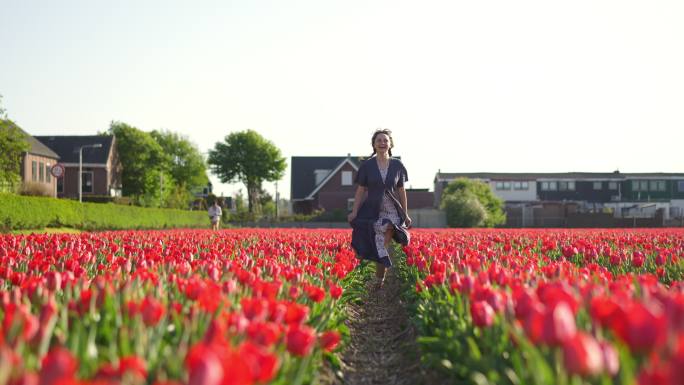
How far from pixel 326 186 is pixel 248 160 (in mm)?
26959

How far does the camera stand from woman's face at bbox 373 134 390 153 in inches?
375

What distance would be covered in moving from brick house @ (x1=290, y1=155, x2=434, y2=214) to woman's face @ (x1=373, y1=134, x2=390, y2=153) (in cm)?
4951

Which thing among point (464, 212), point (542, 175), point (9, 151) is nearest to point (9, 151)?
point (9, 151)

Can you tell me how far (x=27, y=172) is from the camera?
56969 mm

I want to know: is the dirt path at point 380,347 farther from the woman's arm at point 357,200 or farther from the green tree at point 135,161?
the green tree at point 135,161

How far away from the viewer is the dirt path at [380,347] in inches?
210

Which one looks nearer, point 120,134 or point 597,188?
point 597,188

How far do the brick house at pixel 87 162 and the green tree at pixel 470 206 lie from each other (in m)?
38.2

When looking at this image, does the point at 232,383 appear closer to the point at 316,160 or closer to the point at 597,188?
the point at 316,160

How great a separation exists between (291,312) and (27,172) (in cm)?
5963

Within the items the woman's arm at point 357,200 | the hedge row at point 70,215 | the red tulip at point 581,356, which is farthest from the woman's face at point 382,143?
the hedge row at point 70,215

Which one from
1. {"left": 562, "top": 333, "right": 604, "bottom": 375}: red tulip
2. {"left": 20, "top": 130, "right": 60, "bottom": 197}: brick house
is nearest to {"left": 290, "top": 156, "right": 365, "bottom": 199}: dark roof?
{"left": 20, "top": 130, "right": 60, "bottom": 197}: brick house

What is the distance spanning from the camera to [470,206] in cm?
4928

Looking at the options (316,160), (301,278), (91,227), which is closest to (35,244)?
(301,278)
